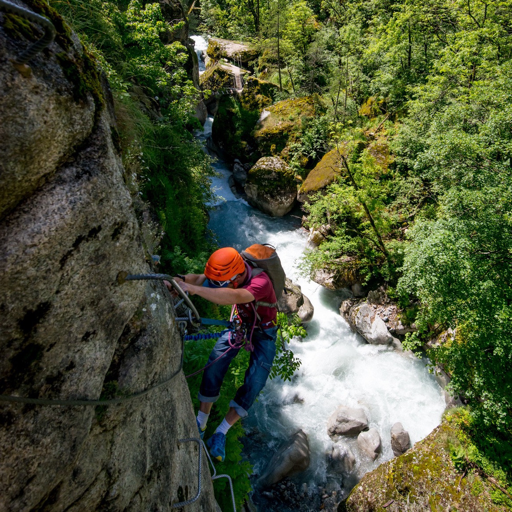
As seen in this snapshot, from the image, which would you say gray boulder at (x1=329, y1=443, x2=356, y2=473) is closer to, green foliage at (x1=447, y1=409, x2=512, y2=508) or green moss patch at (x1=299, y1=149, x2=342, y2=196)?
green foliage at (x1=447, y1=409, x2=512, y2=508)

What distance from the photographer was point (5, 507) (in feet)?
4.70

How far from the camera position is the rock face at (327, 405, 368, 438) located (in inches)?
325

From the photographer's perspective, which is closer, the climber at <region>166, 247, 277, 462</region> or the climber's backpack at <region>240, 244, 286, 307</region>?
the climber's backpack at <region>240, 244, 286, 307</region>

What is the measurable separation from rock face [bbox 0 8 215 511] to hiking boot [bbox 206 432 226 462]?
1.67 meters

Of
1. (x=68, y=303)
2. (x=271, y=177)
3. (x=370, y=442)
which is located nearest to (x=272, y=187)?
(x=271, y=177)

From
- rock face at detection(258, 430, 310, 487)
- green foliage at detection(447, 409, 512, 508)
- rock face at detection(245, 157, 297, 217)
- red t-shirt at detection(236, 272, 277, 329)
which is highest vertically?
red t-shirt at detection(236, 272, 277, 329)

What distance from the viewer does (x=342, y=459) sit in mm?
7832

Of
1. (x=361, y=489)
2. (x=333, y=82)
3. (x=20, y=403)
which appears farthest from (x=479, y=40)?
(x=20, y=403)

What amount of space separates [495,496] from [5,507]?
26.0 feet

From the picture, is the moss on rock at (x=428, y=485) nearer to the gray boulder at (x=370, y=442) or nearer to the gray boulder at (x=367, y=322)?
the gray boulder at (x=370, y=442)

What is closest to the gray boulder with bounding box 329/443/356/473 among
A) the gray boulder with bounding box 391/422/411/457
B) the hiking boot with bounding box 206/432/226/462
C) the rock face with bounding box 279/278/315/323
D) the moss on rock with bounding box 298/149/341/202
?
the gray boulder with bounding box 391/422/411/457

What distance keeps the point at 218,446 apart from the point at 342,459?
545 centimetres

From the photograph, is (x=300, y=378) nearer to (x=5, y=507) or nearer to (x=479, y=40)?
A: (x=5, y=507)

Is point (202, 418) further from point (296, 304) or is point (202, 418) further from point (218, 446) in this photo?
point (296, 304)
